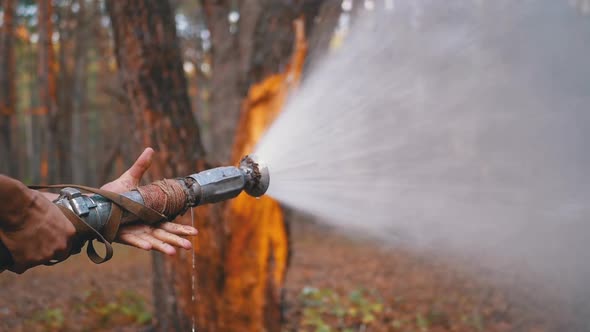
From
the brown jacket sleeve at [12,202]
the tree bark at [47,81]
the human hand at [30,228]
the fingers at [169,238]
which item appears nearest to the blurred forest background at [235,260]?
the fingers at [169,238]

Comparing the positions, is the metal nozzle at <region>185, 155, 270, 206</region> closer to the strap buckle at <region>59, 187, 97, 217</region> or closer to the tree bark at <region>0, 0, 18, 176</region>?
the strap buckle at <region>59, 187, 97, 217</region>

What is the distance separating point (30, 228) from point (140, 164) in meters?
0.75

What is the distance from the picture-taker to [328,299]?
6641 mm

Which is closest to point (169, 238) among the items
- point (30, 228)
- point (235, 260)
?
point (30, 228)

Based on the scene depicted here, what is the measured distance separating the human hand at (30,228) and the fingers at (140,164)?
620 mm

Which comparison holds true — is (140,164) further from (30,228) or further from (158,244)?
(30,228)

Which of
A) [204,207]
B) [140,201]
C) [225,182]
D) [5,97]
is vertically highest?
[5,97]

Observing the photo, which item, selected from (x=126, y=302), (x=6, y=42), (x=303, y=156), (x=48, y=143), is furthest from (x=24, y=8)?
(x=303, y=156)

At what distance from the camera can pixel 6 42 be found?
12.7 metres

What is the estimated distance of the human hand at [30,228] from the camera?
1.74 metres

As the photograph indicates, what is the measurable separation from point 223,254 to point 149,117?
1268 millimetres

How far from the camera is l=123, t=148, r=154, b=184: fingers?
2.48 meters

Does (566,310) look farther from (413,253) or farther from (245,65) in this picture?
(245,65)

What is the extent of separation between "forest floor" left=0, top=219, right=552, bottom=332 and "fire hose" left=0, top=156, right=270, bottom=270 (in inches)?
142
